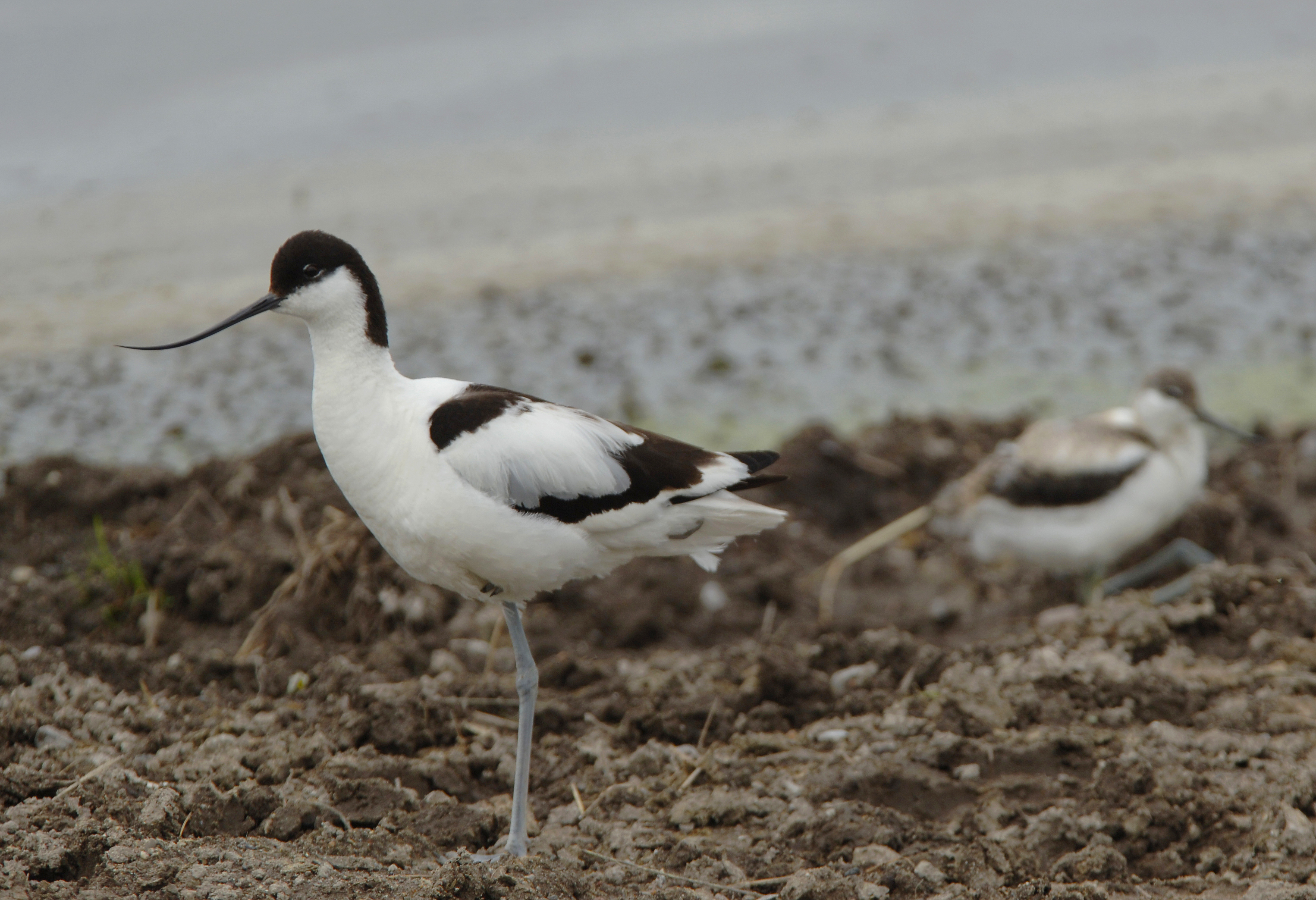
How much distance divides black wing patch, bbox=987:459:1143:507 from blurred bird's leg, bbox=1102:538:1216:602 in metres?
0.39

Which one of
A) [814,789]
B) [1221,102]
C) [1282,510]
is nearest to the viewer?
[814,789]

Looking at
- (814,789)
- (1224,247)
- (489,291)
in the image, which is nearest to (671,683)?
(814,789)

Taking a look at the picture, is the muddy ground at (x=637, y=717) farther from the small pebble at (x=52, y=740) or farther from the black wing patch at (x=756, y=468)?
the black wing patch at (x=756, y=468)

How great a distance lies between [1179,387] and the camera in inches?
222

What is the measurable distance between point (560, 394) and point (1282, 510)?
328 centimetres

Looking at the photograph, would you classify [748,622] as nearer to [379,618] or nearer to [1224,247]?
[379,618]

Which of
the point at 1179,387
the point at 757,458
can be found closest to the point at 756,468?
the point at 757,458

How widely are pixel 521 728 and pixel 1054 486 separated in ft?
9.50

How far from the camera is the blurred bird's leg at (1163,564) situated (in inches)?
217

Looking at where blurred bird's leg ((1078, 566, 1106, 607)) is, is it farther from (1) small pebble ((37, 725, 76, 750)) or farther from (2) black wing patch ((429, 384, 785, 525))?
(1) small pebble ((37, 725, 76, 750))

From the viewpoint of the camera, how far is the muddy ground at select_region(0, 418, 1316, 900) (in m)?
2.93

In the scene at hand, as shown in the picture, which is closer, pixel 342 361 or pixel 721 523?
pixel 342 361

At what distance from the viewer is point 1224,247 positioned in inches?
318

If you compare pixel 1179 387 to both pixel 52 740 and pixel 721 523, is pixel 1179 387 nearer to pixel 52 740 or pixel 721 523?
pixel 721 523
